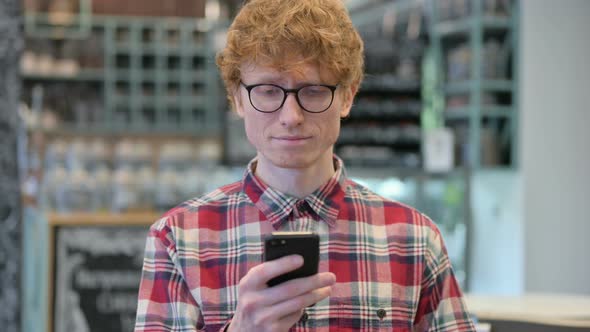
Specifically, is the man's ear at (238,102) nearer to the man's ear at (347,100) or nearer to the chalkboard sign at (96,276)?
the man's ear at (347,100)

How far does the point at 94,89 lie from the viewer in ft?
26.8

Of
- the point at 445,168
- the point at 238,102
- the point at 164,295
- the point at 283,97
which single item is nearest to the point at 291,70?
the point at 283,97

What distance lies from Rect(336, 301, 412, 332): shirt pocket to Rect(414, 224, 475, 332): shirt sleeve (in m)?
0.07

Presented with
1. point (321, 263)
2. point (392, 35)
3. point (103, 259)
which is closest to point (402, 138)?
point (392, 35)

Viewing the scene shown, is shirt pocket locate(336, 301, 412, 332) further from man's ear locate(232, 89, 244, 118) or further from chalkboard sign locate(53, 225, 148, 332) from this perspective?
chalkboard sign locate(53, 225, 148, 332)

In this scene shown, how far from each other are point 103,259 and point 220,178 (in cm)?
250

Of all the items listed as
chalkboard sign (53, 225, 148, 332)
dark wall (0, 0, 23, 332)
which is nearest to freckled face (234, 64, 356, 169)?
dark wall (0, 0, 23, 332)

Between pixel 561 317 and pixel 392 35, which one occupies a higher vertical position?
pixel 392 35

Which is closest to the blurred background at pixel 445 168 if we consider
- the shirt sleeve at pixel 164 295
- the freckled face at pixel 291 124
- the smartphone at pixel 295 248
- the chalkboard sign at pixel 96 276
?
the chalkboard sign at pixel 96 276

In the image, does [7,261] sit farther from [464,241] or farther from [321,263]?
[464,241]

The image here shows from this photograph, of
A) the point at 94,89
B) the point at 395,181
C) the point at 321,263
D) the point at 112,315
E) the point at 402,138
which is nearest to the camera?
the point at 321,263

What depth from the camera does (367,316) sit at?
1.24 m

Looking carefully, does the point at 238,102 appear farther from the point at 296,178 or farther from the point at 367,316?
the point at 367,316

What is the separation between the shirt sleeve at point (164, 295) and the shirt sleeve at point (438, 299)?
1.20 feet
